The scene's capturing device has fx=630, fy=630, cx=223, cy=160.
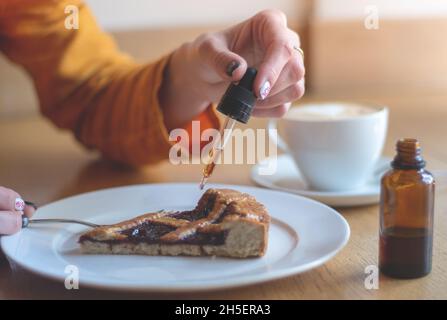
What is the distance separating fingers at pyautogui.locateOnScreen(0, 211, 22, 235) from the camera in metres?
0.66

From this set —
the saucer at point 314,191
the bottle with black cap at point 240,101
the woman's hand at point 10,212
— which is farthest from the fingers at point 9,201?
the saucer at point 314,191

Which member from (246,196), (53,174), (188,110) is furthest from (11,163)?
(246,196)

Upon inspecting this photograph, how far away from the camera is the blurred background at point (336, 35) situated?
1.68m

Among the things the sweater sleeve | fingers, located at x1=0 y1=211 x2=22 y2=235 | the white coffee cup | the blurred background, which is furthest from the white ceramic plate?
the blurred background

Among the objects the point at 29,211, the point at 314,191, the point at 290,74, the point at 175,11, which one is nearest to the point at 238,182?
the point at 314,191

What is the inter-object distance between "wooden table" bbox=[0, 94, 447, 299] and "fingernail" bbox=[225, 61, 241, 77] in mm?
235

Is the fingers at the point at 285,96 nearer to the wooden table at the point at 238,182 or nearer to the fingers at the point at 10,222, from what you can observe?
the wooden table at the point at 238,182

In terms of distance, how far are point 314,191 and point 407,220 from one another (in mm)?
301

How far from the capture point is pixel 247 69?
705mm

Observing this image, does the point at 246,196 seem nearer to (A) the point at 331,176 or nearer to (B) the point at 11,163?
(A) the point at 331,176

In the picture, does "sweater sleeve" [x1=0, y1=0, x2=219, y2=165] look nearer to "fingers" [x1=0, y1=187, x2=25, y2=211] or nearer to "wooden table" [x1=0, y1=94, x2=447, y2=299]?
"wooden table" [x1=0, y1=94, x2=447, y2=299]

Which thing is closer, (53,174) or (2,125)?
(53,174)
